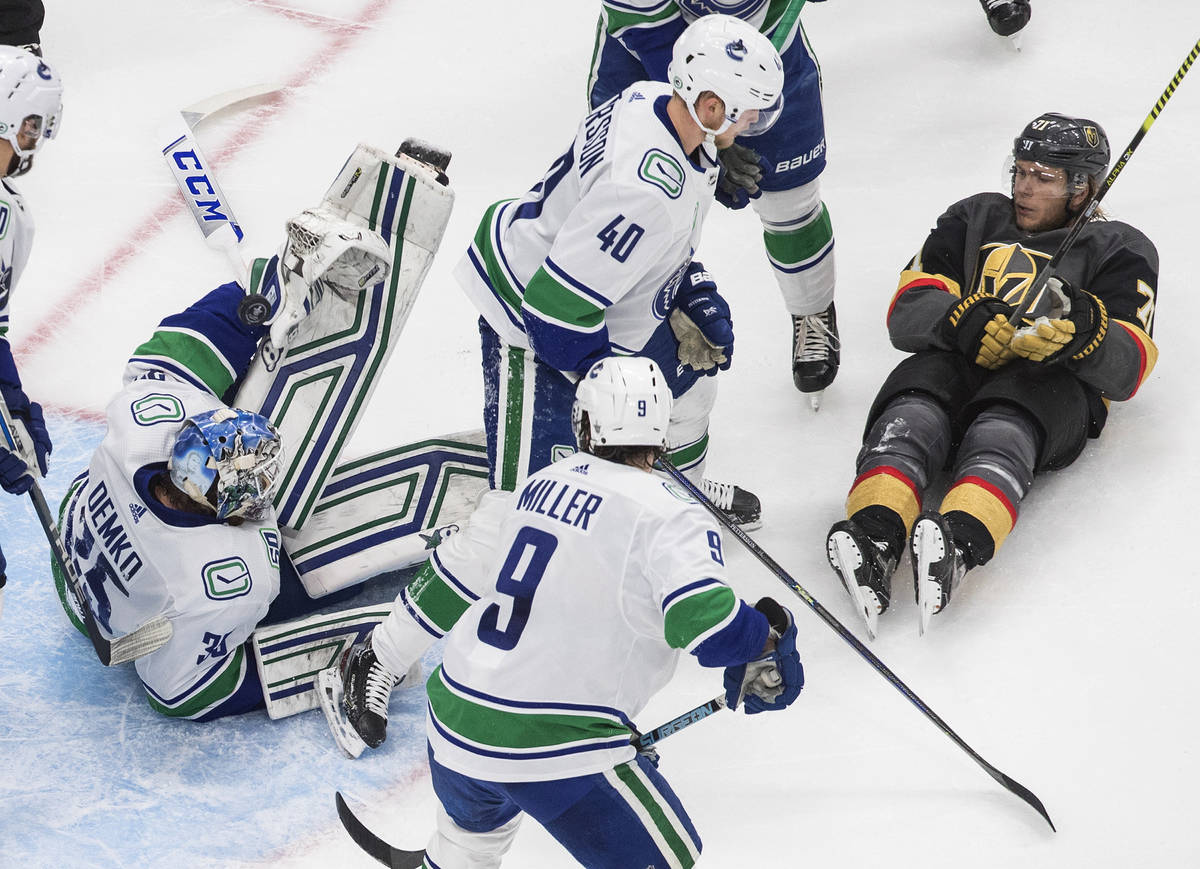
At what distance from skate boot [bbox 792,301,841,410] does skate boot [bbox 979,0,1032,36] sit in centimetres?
176

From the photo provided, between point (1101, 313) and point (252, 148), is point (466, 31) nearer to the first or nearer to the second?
point (252, 148)

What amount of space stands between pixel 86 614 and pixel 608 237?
130cm

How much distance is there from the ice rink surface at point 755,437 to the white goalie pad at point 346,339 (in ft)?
1.83

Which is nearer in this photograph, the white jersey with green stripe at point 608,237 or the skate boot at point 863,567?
the white jersey with green stripe at point 608,237

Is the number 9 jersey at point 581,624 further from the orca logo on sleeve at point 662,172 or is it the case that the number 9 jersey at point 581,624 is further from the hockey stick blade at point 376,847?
the orca logo on sleeve at point 662,172

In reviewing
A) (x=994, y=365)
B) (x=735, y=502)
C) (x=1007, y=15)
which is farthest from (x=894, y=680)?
(x=1007, y=15)

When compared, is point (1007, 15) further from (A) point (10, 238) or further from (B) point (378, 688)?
(A) point (10, 238)

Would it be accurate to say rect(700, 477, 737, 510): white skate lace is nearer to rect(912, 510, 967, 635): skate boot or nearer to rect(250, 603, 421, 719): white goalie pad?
rect(912, 510, 967, 635): skate boot

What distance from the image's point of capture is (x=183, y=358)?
328 centimetres

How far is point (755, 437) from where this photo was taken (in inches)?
156

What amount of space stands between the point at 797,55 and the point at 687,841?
1908 millimetres

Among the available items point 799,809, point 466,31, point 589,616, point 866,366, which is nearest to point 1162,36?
point 866,366

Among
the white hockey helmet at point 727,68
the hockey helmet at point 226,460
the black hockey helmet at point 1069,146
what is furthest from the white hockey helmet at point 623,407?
the black hockey helmet at point 1069,146

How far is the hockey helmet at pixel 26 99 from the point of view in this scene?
9.68ft
